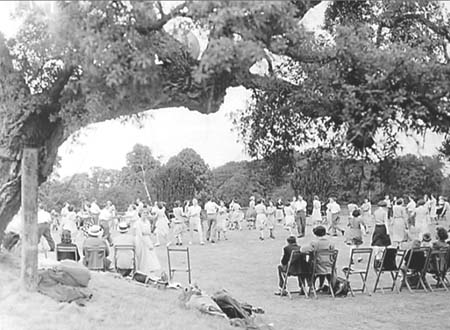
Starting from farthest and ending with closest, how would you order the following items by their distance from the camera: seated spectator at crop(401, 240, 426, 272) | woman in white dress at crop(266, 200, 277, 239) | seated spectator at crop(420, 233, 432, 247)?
1. woman in white dress at crop(266, 200, 277, 239)
2. seated spectator at crop(420, 233, 432, 247)
3. seated spectator at crop(401, 240, 426, 272)

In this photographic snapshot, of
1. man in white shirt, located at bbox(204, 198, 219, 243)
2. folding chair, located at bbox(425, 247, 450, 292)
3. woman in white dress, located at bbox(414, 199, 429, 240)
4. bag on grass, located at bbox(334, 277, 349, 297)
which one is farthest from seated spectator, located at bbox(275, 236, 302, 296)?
man in white shirt, located at bbox(204, 198, 219, 243)

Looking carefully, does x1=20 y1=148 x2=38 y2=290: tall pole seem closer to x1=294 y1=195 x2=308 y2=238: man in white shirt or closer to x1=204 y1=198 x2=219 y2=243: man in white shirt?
x1=204 y1=198 x2=219 y2=243: man in white shirt

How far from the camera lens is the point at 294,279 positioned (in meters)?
14.2

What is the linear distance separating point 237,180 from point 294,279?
2921cm

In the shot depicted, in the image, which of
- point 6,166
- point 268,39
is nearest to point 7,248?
point 6,166

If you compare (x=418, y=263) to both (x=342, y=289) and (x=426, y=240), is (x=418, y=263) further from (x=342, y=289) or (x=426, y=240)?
(x=342, y=289)

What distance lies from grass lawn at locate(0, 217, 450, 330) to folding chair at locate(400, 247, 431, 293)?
32 centimetres

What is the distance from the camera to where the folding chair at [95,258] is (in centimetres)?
1167

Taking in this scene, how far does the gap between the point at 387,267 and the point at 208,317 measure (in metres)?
5.22

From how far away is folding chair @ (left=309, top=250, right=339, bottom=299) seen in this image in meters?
11.8

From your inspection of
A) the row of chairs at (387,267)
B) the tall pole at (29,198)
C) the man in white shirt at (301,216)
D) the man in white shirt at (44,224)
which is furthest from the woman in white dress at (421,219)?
the tall pole at (29,198)

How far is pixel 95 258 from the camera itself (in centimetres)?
1173

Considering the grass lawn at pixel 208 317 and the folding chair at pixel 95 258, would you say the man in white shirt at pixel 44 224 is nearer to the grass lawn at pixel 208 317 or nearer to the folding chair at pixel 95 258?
the grass lawn at pixel 208 317

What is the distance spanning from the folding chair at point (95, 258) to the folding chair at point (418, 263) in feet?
17.9
